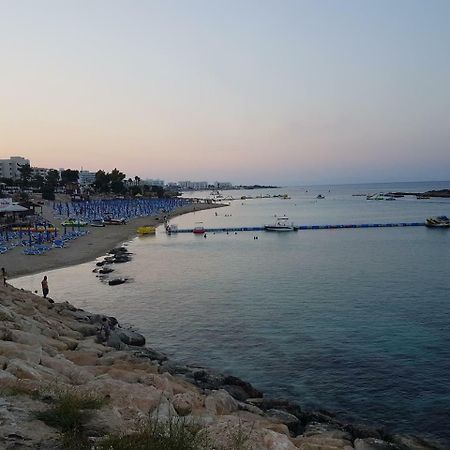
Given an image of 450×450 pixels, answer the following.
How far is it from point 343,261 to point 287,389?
31.4 m

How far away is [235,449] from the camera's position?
8.08m

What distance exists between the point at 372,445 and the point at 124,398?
6878 millimetres

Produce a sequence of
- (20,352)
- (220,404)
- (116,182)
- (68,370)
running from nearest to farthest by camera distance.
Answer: (20,352)
(68,370)
(220,404)
(116,182)

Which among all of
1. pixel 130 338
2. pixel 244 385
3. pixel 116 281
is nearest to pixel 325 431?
pixel 244 385

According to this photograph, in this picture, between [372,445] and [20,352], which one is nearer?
[20,352]

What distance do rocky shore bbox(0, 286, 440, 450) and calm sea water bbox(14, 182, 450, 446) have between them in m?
1.78

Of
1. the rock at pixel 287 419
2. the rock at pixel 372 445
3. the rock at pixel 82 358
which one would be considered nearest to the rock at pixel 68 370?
the rock at pixel 82 358

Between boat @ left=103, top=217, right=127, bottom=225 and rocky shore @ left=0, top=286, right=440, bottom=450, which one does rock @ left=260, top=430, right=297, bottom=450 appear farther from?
boat @ left=103, top=217, right=127, bottom=225

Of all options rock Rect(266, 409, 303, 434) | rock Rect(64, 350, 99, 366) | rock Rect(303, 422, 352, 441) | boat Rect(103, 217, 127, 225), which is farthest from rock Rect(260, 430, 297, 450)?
boat Rect(103, 217, 127, 225)

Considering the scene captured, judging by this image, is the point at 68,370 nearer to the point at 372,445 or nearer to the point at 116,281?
the point at 372,445

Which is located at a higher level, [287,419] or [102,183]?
[102,183]

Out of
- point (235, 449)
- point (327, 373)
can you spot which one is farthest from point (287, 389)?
point (235, 449)

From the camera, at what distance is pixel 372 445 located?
12422mm

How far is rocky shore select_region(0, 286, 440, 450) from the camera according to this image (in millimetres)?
7684
